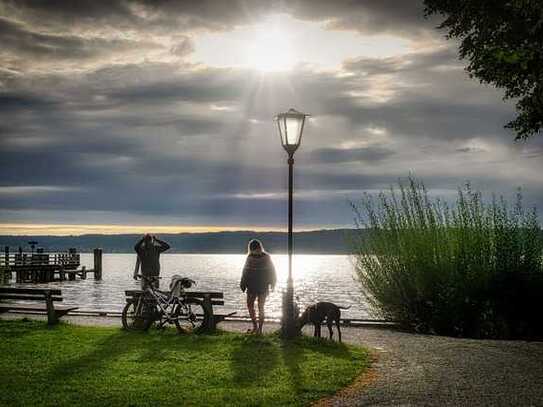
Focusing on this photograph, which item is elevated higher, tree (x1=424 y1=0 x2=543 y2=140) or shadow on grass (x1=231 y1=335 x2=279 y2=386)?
tree (x1=424 y1=0 x2=543 y2=140)

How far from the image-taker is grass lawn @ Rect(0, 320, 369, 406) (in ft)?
29.3

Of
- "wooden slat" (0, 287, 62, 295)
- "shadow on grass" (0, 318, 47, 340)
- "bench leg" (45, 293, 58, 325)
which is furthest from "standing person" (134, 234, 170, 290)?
"shadow on grass" (0, 318, 47, 340)

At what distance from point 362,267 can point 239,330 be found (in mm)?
3869

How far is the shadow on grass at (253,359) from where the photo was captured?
10.1 metres

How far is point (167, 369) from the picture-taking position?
35.3 ft

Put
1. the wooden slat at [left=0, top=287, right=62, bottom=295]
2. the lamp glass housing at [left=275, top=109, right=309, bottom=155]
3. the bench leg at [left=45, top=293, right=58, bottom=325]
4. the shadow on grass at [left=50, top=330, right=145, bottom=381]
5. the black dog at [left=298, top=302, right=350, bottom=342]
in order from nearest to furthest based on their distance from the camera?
the shadow on grass at [left=50, top=330, right=145, bottom=381]
the black dog at [left=298, top=302, right=350, bottom=342]
the lamp glass housing at [left=275, top=109, right=309, bottom=155]
the bench leg at [left=45, top=293, right=58, bottom=325]
the wooden slat at [left=0, top=287, right=62, bottom=295]

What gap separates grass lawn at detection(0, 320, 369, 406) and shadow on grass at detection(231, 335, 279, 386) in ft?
0.05

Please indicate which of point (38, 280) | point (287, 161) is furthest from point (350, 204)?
point (38, 280)

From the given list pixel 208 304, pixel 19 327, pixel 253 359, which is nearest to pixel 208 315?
pixel 208 304

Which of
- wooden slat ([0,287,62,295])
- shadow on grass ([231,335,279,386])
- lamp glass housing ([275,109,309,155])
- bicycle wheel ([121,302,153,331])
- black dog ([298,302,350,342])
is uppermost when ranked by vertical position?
lamp glass housing ([275,109,309,155])

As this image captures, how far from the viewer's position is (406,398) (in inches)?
346

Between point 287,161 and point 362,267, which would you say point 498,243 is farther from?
point 287,161

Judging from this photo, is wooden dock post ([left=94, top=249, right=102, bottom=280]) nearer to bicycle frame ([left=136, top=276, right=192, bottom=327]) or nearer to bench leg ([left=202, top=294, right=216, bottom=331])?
bicycle frame ([left=136, top=276, right=192, bottom=327])

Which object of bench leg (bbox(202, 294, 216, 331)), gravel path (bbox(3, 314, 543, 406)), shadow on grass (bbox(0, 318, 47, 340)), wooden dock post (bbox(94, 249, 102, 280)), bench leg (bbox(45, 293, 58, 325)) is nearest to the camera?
gravel path (bbox(3, 314, 543, 406))
